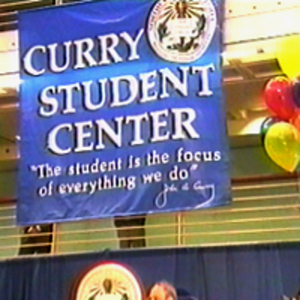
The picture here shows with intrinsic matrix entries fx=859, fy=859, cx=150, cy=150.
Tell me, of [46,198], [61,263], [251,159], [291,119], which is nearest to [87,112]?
[46,198]

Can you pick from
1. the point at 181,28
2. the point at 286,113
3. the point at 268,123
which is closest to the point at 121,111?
the point at 181,28

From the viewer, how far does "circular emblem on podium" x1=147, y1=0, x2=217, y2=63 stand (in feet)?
16.2

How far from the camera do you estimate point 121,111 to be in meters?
5.03

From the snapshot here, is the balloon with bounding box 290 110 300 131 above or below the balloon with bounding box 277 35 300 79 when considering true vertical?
below

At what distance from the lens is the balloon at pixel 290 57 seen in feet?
14.6

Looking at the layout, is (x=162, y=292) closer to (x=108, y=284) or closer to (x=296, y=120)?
(x=108, y=284)

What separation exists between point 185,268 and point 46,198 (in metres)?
0.97

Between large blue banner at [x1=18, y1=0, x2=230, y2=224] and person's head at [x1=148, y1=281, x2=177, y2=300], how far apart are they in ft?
1.36

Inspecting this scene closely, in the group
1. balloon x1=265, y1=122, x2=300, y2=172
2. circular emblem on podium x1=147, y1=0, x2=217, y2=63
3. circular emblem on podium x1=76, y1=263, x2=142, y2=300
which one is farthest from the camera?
circular emblem on podium x1=147, y1=0, x2=217, y2=63

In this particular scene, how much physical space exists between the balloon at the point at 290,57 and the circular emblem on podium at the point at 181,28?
52cm

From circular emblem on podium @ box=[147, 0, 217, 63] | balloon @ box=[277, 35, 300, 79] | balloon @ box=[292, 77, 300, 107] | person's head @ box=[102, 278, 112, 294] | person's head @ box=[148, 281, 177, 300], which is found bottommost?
person's head @ box=[148, 281, 177, 300]

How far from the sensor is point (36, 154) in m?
5.11

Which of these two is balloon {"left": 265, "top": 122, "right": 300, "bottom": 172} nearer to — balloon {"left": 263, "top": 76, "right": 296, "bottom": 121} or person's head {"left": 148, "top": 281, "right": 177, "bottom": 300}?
balloon {"left": 263, "top": 76, "right": 296, "bottom": 121}

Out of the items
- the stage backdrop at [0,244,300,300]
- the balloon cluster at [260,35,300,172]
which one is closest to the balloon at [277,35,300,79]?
the balloon cluster at [260,35,300,172]
